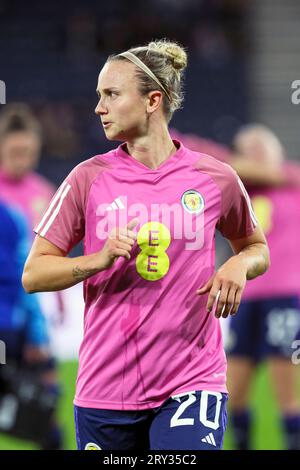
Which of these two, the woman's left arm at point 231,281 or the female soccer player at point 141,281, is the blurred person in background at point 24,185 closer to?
the female soccer player at point 141,281

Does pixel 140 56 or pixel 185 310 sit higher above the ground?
pixel 140 56

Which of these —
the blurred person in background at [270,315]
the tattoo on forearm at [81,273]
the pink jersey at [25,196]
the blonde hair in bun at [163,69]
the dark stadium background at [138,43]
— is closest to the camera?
the tattoo on forearm at [81,273]

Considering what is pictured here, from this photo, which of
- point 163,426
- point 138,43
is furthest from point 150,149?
point 138,43

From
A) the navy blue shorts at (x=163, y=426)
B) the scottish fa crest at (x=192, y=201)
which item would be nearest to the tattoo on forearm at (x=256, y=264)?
the scottish fa crest at (x=192, y=201)

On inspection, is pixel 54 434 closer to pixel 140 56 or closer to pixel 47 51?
pixel 140 56

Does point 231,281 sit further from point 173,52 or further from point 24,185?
point 24,185

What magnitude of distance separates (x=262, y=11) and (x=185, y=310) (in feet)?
52.2

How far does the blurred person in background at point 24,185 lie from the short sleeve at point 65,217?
3.30m

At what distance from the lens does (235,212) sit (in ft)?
11.2

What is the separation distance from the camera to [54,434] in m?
6.41

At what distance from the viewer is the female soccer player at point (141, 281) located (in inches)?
125

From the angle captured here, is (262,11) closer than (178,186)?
No

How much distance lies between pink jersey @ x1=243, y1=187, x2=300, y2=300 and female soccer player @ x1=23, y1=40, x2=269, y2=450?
3230 mm
